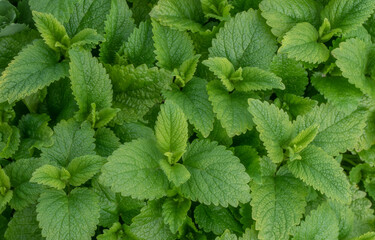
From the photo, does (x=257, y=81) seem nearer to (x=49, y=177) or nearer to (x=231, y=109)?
(x=231, y=109)

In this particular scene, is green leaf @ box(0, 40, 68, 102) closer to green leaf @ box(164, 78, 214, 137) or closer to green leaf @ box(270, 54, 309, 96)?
green leaf @ box(164, 78, 214, 137)

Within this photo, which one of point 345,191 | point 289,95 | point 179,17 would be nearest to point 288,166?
point 345,191

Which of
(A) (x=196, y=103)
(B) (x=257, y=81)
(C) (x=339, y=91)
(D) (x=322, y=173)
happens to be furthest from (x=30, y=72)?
(C) (x=339, y=91)

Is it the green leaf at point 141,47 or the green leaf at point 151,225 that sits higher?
the green leaf at point 141,47

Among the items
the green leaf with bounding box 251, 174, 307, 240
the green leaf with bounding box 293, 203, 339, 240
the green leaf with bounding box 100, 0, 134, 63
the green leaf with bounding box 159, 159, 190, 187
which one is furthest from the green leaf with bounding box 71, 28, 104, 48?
the green leaf with bounding box 293, 203, 339, 240

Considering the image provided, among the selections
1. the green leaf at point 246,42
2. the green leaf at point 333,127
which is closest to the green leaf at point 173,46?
the green leaf at point 246,42

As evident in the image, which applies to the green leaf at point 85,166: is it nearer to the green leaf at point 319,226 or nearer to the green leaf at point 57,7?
the green leaf at point 57,7
